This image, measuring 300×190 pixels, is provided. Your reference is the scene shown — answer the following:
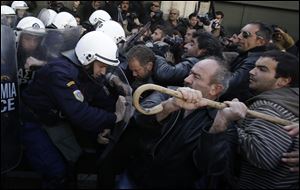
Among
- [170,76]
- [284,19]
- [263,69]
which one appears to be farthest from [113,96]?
[284,19]

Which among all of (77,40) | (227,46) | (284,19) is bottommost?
(284,19)

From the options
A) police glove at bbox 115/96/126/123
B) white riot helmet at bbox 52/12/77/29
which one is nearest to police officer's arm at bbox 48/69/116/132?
police glove at bbox 115/96/126/123

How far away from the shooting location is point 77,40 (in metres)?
2.99

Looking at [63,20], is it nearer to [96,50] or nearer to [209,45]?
[209,45]

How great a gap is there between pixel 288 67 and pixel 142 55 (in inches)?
58.7

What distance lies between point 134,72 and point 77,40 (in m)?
0.70

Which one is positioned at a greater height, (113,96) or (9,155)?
(113,96)

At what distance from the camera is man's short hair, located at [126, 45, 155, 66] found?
3461 mm

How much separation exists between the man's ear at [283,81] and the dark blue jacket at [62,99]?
1.16m

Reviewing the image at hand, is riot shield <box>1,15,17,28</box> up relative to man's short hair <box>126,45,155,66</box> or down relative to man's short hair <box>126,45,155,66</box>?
up

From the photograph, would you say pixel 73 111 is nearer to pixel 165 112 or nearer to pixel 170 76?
pixel 165 112

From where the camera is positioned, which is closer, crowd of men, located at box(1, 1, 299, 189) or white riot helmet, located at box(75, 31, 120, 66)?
crowd of men, located at box(1, 1, 299, 189)

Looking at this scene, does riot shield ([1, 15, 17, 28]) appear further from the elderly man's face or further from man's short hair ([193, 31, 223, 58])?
man's short hair ([193, 31, 223, 58])

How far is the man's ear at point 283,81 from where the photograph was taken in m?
2.31
